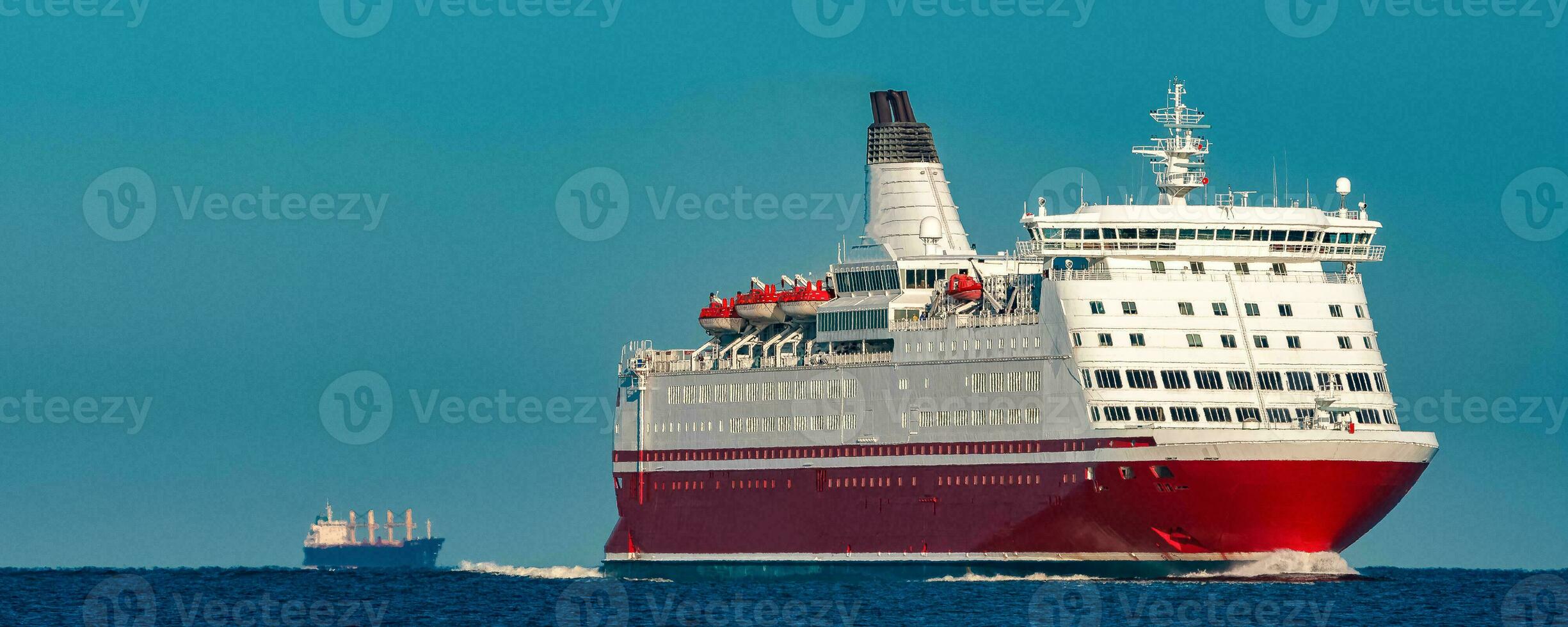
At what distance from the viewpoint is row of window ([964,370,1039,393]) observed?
91.3m

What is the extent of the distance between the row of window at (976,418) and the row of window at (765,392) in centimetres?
432

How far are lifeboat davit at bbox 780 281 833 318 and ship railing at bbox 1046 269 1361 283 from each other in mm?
16149

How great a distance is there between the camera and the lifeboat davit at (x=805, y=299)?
105m

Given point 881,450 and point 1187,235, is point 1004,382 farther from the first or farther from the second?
point 1187,235

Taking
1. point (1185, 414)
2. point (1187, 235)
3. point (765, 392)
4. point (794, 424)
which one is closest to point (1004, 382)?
point (1185, 414)

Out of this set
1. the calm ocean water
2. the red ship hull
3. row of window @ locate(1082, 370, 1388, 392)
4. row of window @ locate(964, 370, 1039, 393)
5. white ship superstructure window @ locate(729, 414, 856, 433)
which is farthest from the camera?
white ship superstructure window @ locate(729, 414, 856, 433)

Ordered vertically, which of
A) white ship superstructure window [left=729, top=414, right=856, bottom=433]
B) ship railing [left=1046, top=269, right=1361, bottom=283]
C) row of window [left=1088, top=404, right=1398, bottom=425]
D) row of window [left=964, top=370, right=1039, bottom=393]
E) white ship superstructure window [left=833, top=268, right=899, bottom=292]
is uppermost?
white ship superstructure window [left=833, top=268, right=899, bottom=292]

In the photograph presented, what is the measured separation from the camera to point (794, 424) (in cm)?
10231

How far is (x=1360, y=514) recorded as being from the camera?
87.7 meters

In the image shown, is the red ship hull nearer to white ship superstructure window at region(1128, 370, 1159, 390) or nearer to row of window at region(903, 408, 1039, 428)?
row of window at region(903, 408, 1039, 428)

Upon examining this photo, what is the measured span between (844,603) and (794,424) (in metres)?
14.4

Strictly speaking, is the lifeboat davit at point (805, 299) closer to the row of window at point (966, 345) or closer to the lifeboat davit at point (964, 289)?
the row of window at point (966, 345)

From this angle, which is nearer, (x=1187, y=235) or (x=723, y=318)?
(x=1187, y=235)

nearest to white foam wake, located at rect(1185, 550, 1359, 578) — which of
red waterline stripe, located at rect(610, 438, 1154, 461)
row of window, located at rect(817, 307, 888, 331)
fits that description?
red waterline stripe, located at rect(610, 438, 1154, 461)
